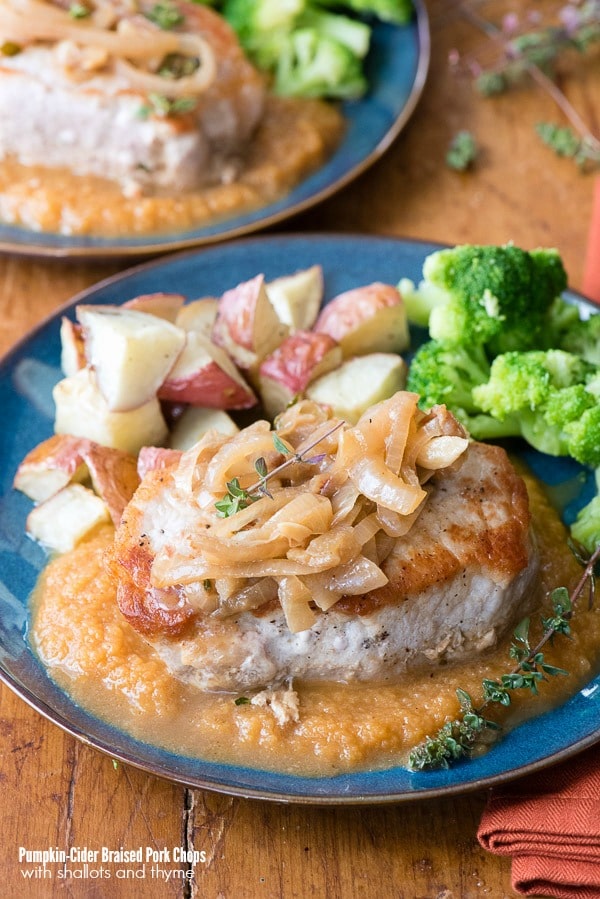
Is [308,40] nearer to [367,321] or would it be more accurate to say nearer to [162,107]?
[162,107]

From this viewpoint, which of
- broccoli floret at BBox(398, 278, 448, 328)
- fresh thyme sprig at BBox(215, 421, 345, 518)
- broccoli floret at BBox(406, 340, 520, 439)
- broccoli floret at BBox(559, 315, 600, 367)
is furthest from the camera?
broccoli floret at BBox(398, 278, 448, 328)

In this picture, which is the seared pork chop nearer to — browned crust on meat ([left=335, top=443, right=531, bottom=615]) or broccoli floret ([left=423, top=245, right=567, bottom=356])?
browned crust on meat ([left=335, top=443, right=531, bottom=615])

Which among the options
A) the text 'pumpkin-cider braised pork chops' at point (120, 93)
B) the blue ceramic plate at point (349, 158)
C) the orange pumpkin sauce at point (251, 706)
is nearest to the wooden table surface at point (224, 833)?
the orange pumpkin sauce at point (251, 706)

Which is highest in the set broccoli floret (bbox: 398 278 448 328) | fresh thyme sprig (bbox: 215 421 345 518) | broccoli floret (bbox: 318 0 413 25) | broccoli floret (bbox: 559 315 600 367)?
broccoli floret (bbox: 318 0 413 25)

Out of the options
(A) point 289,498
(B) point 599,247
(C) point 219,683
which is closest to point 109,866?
(C) point 219,683

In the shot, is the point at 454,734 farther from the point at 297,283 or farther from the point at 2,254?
the point at 2,254

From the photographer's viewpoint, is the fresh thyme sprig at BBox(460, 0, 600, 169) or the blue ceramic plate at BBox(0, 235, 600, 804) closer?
the blue ceramic plate at BBox(0, 235, 600, 804)

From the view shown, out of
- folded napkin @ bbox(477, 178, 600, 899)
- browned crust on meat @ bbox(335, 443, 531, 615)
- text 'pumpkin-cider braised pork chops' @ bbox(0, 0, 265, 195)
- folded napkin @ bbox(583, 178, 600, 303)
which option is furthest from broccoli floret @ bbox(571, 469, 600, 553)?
text 'pumpkin-cider braised pork chops' @ bbox(0, 0, 265, 195)

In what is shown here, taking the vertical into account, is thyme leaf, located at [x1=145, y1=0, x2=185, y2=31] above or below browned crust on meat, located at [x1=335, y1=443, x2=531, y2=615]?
above
